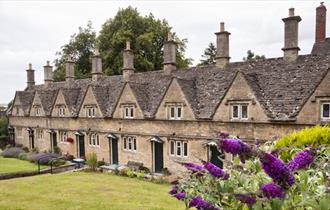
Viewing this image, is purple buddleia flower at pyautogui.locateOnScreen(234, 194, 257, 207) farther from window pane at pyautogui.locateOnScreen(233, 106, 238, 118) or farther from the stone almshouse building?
window pane at pyautogui.locateOnScreen(233, 106, 238, 118)

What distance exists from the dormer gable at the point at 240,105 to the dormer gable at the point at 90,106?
Result: 1445 cm

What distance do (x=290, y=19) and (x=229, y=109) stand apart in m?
7.65

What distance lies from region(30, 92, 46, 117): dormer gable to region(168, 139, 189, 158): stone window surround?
21250 millimetres

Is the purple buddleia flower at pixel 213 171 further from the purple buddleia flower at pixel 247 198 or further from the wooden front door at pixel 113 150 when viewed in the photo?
the wooden front door at pixel 113 150

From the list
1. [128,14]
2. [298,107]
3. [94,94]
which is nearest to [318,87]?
[298,107]

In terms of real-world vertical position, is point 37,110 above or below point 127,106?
below

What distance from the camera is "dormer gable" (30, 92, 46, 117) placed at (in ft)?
123

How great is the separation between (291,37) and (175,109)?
10539 millimetres

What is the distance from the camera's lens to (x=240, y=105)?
2009 centimetres

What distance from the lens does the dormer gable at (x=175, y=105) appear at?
75.3 ft

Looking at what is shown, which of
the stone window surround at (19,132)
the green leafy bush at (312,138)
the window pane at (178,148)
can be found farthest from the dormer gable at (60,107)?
the green leafy bush at (312,138)

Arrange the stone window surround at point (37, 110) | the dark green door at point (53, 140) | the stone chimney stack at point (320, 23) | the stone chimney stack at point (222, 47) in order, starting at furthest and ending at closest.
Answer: the stone window surround at point (37, 110) < the dark green door at point (53, 140) < the stone chimney stack at point (320, 23) < the stone chimney stack at point (222, 47)

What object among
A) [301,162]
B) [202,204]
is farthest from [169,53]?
[301,162]

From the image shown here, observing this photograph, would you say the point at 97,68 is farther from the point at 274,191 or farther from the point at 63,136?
the point at 274,191
